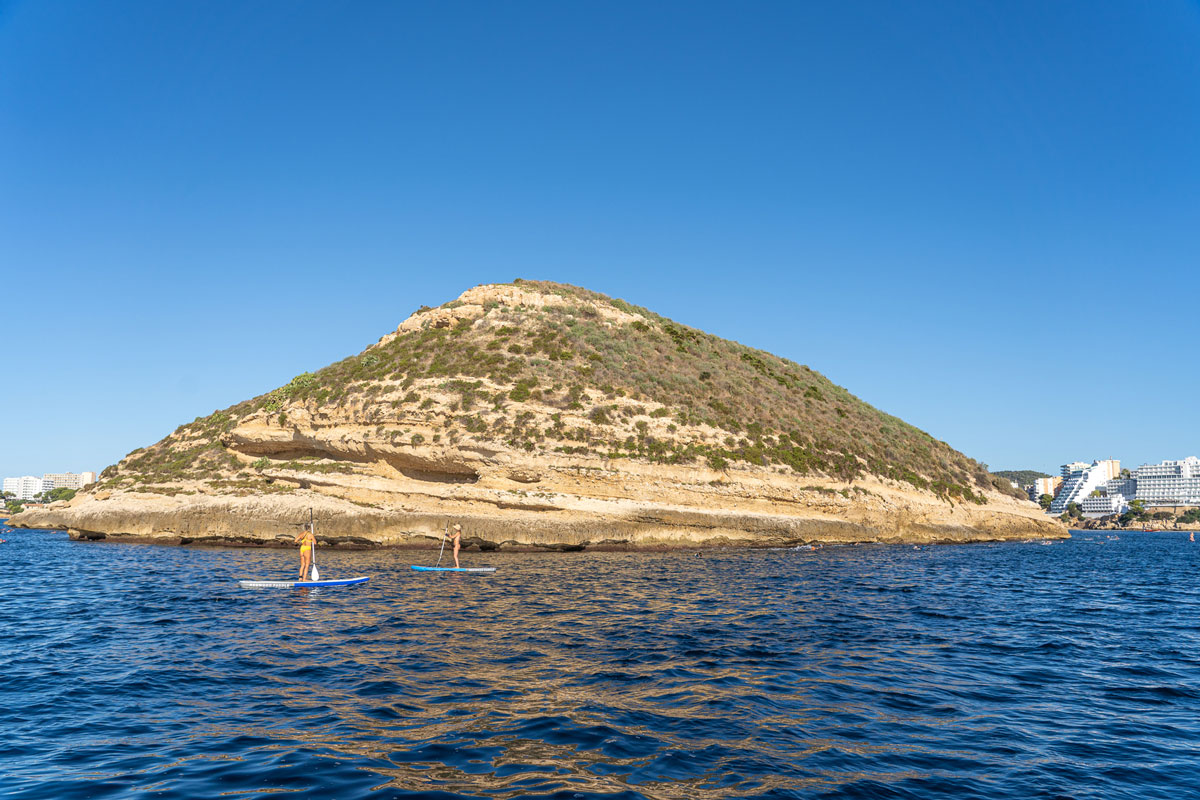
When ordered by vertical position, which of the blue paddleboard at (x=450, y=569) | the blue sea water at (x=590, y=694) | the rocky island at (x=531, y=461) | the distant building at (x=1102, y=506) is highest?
the rocky island at (x=531, y=461)

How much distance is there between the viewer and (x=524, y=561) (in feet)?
124

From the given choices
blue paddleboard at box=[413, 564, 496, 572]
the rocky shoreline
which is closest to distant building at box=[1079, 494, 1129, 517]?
the rocky shoreline

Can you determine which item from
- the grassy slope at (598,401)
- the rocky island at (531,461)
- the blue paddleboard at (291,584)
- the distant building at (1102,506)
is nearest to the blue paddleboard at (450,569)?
the blue paddleboard at (291,584)

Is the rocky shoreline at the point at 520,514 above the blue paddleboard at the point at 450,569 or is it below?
above

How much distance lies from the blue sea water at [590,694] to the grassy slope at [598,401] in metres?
27.1

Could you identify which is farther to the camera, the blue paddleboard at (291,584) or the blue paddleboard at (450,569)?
the blue paddleboard at (450,569)

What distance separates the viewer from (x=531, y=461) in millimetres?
46625

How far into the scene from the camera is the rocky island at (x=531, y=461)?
151 ft

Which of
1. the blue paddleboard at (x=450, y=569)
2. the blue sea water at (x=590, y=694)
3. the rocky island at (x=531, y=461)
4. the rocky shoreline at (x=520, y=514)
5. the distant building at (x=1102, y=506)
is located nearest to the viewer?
the blue sea water at (x=590, y=694)

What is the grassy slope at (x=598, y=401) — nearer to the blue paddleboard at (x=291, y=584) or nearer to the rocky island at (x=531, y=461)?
the rocky island at (x=531, y=461)

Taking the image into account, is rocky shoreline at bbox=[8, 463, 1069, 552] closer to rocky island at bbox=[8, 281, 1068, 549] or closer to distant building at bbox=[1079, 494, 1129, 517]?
rocky island at bbox=[8, 281, 1068, 549]

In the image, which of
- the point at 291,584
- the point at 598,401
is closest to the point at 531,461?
the point at 598,401

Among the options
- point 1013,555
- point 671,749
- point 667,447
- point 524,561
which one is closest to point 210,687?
point 671,749

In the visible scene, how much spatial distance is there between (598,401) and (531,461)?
10.4 meters
